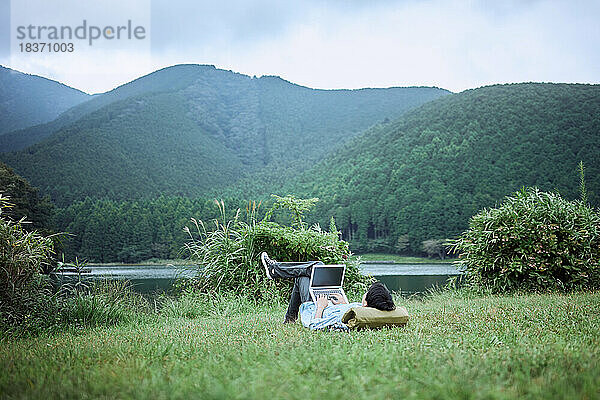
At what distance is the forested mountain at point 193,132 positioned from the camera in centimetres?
4250

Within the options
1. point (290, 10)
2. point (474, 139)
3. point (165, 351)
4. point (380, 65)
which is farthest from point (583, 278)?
point (380, 65)

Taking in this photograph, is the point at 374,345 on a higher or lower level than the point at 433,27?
lower

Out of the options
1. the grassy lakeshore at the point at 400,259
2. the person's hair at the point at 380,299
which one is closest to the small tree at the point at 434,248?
the grassy lakeshore at the point at 400,259

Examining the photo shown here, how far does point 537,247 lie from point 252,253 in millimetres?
5571

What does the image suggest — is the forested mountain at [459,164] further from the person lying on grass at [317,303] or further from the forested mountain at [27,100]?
the forested mountain at [27,100]

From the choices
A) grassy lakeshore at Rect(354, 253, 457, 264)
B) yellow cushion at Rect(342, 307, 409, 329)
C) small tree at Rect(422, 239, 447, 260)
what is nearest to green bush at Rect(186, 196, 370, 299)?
yellow cushion at Rect(342, 307, 409, 329)

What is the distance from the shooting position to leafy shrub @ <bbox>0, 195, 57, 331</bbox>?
5758 mm

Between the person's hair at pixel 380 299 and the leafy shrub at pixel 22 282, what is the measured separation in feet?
13.1

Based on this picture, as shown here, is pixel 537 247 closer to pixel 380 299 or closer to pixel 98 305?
pixel 380 299

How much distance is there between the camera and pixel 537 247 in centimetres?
922

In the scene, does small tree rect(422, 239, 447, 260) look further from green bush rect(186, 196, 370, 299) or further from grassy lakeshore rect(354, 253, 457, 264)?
green bush rect(186, 196, 370, 299)

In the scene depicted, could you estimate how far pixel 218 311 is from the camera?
24.3 feet

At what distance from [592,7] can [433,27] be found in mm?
17859

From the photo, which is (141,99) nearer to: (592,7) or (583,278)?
(592,7)
